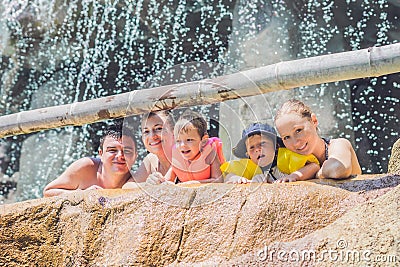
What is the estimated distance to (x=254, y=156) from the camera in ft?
7.77

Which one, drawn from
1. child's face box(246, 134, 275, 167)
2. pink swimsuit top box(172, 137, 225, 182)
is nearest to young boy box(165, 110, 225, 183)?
pink swimsuit top box(172, 137, 225, 182)

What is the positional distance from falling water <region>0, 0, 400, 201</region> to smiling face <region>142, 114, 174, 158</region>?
9.64 feet

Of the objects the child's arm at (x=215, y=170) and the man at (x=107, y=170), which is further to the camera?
the man at (x=107, y=170)

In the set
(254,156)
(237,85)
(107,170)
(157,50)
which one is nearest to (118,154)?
(107,170)

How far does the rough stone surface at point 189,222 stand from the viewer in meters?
1.81

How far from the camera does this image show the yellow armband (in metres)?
2.28

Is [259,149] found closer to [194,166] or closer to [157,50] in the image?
[194,166]

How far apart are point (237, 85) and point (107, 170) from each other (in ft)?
2.65

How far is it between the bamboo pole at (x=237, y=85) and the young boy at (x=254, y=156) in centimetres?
26

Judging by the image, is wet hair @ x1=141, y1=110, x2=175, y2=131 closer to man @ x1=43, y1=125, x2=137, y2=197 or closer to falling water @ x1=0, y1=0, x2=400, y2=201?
man @ x1=43, y1=125, x2=137, y2=197

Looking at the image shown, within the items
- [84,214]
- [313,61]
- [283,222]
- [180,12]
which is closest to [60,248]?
[84,214]

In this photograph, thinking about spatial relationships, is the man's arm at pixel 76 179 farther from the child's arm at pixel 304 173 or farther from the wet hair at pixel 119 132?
the child's arm at pixel 304 173

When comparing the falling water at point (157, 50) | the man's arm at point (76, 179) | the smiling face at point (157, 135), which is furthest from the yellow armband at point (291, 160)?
the falling water at point (157, 50)

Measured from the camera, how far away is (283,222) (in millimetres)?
1865
